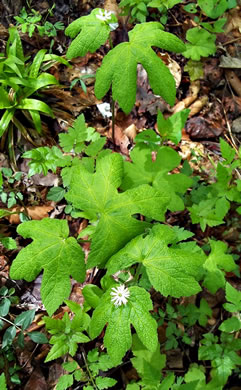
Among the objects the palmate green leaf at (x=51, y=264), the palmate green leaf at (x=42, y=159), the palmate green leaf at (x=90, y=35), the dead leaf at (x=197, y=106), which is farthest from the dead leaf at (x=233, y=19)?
the palmate green leaf at (x=51, y=264)

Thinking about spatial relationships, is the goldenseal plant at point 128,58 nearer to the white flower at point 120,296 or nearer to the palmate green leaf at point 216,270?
the white flower at point 120,296

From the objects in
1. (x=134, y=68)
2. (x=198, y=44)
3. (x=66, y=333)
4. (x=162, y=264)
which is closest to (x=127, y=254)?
(x=162, y=264)

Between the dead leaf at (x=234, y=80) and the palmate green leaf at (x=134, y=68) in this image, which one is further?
the dead leaf at (x=234, y=80)

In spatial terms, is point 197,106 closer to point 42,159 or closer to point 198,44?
point 198,44

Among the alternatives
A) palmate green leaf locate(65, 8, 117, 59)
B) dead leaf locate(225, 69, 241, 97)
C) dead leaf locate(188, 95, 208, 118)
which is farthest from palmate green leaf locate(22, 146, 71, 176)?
dead leaf locate(225, 69, 241, 97)

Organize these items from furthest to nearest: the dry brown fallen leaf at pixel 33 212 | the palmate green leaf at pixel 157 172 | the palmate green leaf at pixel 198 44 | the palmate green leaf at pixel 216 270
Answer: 1. the palmate green leaf at pixel 198 44
2. the dry brown fallen leaf at pixel 33 212
3. the palmate green leaf at pixel 216 270
4. the palmate green leaf at pixel 157 172

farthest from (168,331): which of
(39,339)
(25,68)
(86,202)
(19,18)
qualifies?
(19,18)

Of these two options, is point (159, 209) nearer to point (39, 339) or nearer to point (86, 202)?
point (86, 202)

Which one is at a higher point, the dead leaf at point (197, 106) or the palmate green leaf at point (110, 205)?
the palmate green leaf at point (110, 205)
